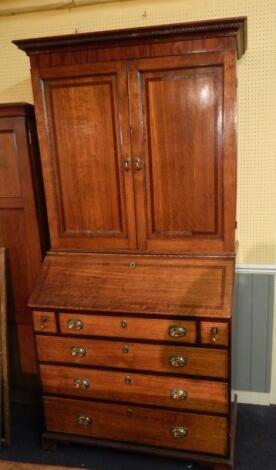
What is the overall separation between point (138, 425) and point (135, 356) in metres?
0.41

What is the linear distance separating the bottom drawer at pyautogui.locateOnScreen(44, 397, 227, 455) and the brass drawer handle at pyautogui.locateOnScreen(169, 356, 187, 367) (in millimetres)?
278

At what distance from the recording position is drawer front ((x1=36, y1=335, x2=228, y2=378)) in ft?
6.10

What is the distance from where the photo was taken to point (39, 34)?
242 centimetres

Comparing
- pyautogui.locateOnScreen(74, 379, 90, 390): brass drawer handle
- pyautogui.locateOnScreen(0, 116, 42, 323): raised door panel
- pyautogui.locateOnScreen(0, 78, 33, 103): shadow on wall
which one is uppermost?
pyautogui.locateOnScreen(0, 78, 33, 103): shadow on wall

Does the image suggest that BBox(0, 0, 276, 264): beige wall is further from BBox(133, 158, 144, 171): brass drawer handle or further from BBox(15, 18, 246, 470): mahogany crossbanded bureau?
BBox(133, 158, 144, 171): brass drawer handle

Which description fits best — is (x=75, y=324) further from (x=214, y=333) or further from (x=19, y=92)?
(x=19, y=92)

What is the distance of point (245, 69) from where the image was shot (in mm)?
2156

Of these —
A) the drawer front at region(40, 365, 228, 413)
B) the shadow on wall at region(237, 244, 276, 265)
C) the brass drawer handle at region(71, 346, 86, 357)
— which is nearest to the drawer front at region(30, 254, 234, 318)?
the brass drawer handle at region(71, 346, 86, 357)

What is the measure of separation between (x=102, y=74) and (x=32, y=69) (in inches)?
14.6

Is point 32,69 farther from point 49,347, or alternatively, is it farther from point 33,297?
point 49,347

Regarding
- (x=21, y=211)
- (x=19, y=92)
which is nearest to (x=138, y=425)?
(x=21, y=211)

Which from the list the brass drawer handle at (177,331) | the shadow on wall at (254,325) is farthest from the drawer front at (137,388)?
the shadow on wall at (254,325)

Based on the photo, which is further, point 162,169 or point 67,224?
point 67,224

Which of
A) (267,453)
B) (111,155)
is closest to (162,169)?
(111,155)
